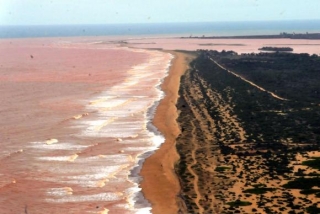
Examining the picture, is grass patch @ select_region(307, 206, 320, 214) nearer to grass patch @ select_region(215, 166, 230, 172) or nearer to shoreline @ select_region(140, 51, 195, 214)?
shoreline @ select_region(140, 51, 195, 214)

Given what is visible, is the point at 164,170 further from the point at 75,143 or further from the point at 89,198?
the point at 75,143

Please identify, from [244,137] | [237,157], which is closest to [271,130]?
[244,137]

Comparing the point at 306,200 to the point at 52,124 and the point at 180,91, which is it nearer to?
the point at 52,124

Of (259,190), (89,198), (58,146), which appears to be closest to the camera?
(89,198)

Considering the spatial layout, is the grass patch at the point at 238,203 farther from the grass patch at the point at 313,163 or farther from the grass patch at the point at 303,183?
the grass patch at the point at 313,163

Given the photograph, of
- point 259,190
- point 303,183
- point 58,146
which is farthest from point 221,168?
point 58,146

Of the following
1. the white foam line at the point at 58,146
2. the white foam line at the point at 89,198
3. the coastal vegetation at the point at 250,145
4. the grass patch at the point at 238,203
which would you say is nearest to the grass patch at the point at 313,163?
the coastal vegetation at the point at 250,145

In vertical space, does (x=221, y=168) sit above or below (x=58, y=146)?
above
